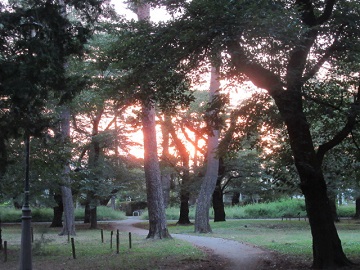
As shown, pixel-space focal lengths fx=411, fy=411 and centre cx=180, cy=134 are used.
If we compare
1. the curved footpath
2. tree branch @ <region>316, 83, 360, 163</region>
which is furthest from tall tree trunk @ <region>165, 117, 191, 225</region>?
tree branch @ <region>316, 83, 360, 163</region>

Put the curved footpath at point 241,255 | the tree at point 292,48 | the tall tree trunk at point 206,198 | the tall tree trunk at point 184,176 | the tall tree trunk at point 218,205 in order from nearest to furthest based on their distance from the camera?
the tree at point 292,48 < the curved footpath at point 241,255 < the tall tree trunk at point 206,198 < the tall tree trunk at point 184,176 < the tall tree trunk at point 218,205

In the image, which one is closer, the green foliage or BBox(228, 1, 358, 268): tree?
BBox(228, 1, 358, 268): tree

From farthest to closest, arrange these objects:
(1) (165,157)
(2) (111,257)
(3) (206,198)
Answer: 1. (1) (165,157)
2. (3) (206,198)
3. (2) (111,257)

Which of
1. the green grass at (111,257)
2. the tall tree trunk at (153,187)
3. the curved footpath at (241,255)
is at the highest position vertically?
the tall tree trunk at (153,187)

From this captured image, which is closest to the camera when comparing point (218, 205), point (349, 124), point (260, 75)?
point (260, 75)

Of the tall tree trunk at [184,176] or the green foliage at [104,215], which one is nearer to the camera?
the tall tree trunk at [184,176]

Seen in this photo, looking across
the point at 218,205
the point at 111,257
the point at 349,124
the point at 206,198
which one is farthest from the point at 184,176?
the point at 349,124

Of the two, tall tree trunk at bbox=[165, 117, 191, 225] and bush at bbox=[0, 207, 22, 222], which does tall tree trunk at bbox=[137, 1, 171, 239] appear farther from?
bush at bbox=[0, 207, 22, 222]

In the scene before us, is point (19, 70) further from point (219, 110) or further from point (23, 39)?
point (219, 110)

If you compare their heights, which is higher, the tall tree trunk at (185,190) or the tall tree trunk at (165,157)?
the tall tree trunk at (165,157)

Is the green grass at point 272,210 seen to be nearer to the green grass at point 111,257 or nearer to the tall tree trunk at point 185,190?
the tall tree trunk at point 185,190

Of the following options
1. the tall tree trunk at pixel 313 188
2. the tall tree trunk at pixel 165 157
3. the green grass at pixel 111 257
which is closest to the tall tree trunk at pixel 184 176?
the tall tree trunk at pixel 165 157

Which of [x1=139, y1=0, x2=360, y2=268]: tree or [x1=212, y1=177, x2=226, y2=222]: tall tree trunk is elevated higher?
[x1=139, y1=0, x2=360, y2=268]: tree

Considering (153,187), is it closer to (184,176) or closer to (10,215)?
(184,176)
